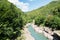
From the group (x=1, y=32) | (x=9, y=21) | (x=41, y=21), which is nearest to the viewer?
(x=1, y=32)

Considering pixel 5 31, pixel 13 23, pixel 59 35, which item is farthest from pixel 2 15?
pixel 59 35

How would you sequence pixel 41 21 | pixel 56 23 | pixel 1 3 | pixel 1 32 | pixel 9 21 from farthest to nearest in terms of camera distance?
pixel 41 21 < pixel 56 23 < pixel 9 21 < pixel 1 3 < pixel 1 32

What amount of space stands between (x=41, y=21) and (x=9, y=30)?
6929 cm

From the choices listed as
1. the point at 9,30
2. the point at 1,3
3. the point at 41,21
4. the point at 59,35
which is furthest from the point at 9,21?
the point at 41,21

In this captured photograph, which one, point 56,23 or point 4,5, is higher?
point 4,5

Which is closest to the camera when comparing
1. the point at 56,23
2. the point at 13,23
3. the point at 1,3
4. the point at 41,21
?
the point at 1,3

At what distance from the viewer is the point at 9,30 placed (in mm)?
45875

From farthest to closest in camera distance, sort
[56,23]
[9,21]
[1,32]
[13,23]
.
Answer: [56,23]
[13,23]
[9,21]
[1,32]

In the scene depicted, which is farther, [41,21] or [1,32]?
[41,21]

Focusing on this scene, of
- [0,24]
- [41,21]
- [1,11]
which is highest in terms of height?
[1,11]

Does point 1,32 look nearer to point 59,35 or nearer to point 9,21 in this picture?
point 9,21

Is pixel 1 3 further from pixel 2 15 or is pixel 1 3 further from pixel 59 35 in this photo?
pixel 59 35

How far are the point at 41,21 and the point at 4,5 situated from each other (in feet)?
231

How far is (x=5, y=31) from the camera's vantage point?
42.6 metres
